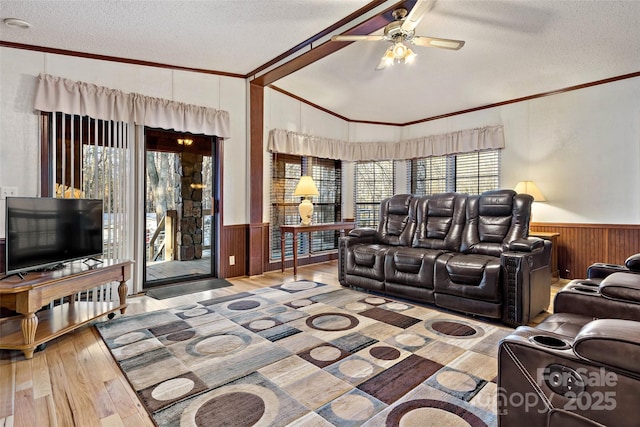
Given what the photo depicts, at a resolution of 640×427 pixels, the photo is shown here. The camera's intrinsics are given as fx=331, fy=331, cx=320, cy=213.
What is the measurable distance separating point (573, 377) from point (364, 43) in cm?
343

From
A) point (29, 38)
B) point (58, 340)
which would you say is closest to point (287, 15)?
point (29, 38)

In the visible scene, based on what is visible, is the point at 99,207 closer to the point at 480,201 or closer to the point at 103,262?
the point at 103,262

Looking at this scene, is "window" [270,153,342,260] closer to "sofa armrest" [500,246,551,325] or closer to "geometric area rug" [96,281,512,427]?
"geometric area rug" [96,281,512,427]

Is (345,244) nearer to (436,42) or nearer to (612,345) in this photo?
(436,42)

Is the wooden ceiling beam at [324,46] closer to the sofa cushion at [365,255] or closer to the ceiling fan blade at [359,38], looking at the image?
the ceiling fan blade at [359,38]

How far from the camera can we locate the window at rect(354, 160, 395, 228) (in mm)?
6238

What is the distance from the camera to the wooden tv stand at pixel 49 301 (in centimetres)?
221

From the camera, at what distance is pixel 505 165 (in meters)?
5.08

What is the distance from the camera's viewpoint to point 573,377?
1.01 meters

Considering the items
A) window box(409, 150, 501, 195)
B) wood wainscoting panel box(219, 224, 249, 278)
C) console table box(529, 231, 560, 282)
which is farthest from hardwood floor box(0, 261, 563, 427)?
window box(409, 150, 501, 195)

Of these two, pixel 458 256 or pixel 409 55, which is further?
pixel 458 256

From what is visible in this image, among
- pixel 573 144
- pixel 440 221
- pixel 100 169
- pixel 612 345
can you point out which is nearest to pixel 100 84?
pixel 100 169

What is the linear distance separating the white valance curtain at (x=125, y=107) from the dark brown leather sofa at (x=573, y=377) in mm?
3921

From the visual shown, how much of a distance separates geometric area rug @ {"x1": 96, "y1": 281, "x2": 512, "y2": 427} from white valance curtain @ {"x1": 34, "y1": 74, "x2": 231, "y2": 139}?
6.82ft
